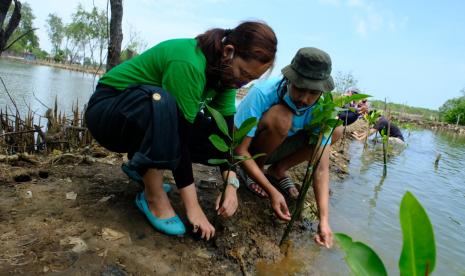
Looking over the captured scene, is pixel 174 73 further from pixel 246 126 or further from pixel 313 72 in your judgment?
pixel 313 72

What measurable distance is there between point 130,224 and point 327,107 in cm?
109

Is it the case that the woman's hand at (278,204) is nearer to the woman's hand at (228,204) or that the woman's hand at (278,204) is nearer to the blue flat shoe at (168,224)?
the woman's hand at (228,204)

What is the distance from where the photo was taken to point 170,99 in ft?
4.96

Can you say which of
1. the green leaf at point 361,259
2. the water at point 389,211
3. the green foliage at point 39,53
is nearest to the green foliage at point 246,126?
the water at point 389,211

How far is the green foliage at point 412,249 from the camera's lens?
1.92ft

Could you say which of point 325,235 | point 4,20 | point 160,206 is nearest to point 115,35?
point 4,20

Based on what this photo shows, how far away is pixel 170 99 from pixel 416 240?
1122mm

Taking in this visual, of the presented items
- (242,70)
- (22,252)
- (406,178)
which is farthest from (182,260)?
(406,178)

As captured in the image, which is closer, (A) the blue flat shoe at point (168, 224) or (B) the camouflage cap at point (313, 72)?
(A) the blue flat shoe at point (168, 224)

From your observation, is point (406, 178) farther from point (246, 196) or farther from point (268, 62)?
point (268, 62)

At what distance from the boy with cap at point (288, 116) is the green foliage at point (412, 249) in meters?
1.20

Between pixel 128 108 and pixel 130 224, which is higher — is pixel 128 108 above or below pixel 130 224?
above

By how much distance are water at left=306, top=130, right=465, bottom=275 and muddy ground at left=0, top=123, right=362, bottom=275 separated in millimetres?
315

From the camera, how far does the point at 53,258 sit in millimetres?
1323
